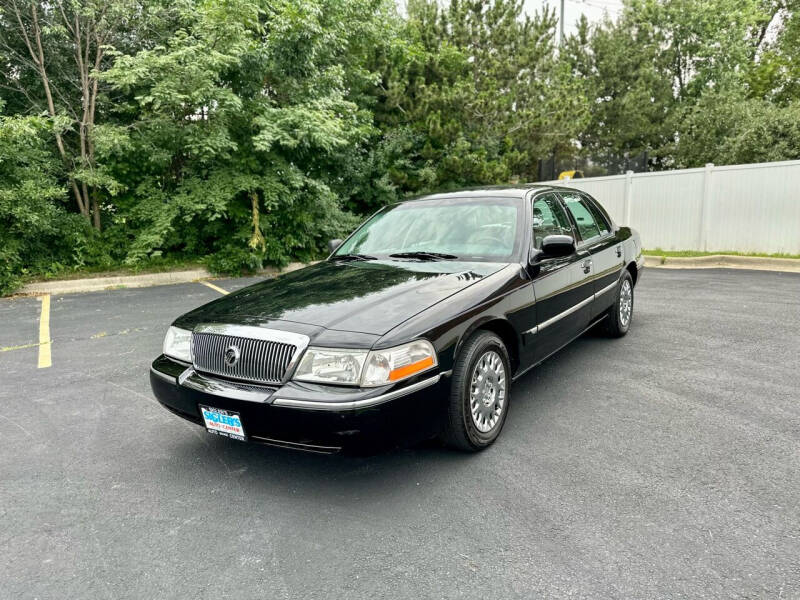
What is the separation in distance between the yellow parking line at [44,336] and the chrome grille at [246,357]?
3.43 meters

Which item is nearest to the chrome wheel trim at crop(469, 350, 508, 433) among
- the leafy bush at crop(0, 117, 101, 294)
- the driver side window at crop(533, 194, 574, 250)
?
the driver side window at crop(533, 194, 574, 250)

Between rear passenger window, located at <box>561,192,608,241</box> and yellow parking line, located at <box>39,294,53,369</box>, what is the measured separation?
537cm

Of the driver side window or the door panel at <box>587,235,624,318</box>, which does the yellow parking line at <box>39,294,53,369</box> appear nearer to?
the driver side window

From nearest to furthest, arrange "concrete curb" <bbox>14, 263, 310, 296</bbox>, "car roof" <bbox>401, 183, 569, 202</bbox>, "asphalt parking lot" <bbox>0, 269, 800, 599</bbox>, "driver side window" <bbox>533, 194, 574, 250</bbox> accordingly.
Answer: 1. "asphalt parking lot" <bbox>0, 269, 800, 599</bbox>
2. "driver side window" <bbox>533, 194, 574, 250</bbox>
3. "car roof" <bbox>401, 183, 569, 202</bbox>
4. "concrete curb" <bbox>14, 263, 310, 296</bbox>

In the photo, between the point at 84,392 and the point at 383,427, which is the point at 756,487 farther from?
the point at 84,392

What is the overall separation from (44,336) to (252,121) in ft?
19.7

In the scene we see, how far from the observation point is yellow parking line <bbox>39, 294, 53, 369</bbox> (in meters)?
5.64

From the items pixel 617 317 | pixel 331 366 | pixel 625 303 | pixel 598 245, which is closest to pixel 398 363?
pixel 331 366

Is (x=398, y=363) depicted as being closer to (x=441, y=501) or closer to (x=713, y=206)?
(x=441, y=501)

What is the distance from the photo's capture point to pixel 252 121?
432 inches

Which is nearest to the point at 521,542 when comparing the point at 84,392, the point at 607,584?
the point at 607,584

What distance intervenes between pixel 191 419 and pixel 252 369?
1.87 feet

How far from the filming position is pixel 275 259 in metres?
12.4

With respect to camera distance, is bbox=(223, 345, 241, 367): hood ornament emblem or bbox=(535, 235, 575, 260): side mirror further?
bbox=(535, 235, 575, 260): side mirror
